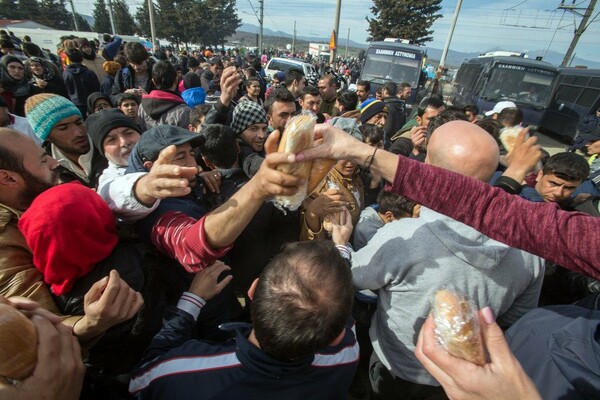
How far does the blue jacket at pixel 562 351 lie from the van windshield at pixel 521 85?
534 inches

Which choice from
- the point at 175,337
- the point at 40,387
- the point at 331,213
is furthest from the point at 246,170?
the point at 40,387

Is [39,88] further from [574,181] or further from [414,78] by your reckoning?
[414,78]

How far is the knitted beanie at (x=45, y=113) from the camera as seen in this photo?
238 cm

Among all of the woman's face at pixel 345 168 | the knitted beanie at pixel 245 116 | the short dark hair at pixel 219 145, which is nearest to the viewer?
the short dark hair at pixel 219 145

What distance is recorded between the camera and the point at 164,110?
3914mm

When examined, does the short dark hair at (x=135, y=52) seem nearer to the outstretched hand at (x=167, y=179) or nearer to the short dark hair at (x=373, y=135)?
the short dark hair at (x=373, y=135)

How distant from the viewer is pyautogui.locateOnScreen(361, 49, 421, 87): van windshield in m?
12.3

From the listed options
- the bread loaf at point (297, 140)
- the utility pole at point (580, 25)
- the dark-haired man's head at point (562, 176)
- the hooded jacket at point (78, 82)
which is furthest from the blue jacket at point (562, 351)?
the utility pole at point (580, 25)

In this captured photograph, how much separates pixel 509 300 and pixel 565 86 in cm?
1673

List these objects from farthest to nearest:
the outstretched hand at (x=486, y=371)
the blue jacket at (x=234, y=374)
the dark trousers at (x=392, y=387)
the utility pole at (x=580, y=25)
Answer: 1. the utility pole at (x=580, y=25)
2. the dark trousers at (x=392, y=387)
3. the blue jacket at (x=234, y=374)
4. the outstretched hand at (x=486, y=371)

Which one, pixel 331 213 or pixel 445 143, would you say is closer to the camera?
pixel 445 143

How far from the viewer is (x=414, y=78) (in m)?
12.3

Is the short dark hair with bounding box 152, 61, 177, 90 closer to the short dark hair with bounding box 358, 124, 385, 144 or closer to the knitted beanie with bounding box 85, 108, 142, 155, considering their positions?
the knitted beanie with bounding box 85, 108, 142, 155

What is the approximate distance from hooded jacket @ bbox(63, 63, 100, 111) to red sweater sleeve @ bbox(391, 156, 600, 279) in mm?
6664
